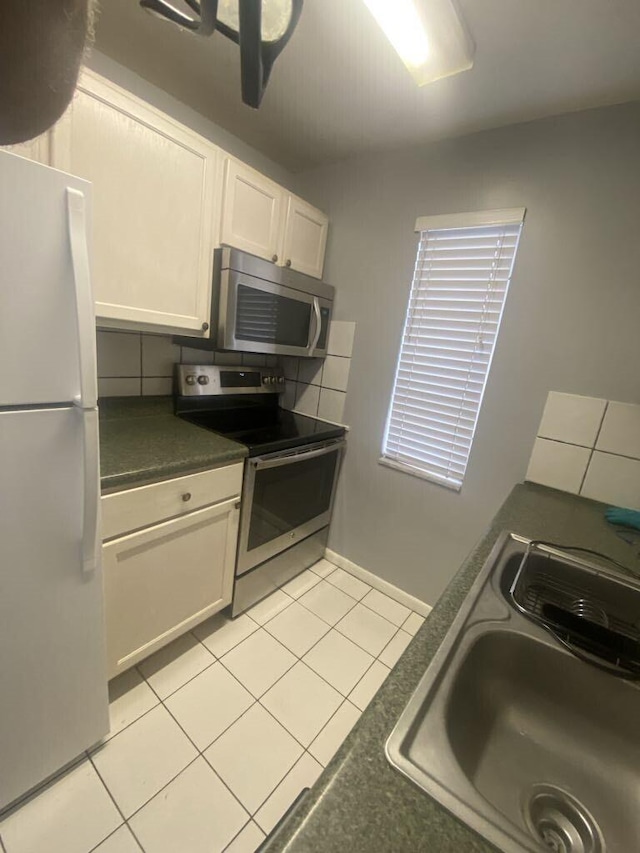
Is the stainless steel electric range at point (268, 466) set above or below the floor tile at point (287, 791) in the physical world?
above

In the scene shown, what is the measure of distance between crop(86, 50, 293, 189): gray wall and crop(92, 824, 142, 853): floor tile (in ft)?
7.24

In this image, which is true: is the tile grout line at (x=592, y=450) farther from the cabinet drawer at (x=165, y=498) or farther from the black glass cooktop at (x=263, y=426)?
the cabinet drawer at (x=165, y=498)

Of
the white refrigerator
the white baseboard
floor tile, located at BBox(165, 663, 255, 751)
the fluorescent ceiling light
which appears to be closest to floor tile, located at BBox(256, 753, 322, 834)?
floor tile, located at BBox(165, 663, 255, 751)

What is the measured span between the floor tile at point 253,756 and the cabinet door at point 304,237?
1971 mm

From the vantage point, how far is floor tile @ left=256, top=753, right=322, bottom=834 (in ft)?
3.36

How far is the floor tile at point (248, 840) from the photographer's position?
0.95 meters

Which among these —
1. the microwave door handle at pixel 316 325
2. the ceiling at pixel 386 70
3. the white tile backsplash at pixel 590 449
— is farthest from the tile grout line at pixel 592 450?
the microwave door handle at pixel 316 325

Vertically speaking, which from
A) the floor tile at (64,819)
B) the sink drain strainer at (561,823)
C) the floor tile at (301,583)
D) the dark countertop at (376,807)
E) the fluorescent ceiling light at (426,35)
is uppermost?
the fluorescent ceiling light at (426,35)

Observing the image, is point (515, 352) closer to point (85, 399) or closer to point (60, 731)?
point (85, 399)

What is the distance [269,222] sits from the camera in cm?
158

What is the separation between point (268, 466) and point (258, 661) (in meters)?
0.85

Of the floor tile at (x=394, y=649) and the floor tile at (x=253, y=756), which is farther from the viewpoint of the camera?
the floor tile at (x=394, y=649)

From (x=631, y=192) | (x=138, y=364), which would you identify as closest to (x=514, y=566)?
(x=631, y=192)

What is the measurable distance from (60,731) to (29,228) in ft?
4.32
